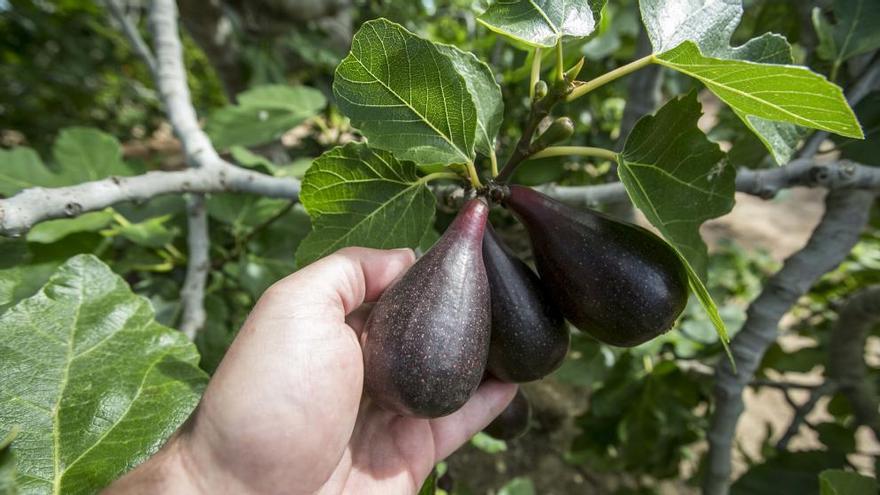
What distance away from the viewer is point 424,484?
1446mm

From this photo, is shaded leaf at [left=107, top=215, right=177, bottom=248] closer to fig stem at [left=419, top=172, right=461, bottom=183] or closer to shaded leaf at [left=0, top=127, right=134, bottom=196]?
shaded leaf at [left=0, top=127, right=134, bottom=196]

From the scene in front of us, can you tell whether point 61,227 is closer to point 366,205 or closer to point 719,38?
point 366,205

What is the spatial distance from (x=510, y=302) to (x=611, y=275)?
0.24 m

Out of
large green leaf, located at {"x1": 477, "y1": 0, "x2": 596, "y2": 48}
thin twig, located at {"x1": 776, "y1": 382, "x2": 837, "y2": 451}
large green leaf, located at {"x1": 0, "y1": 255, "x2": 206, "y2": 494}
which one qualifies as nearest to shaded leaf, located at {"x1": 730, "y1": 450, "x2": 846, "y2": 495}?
thin twig, located at {"x1": 776, "y1": 382, "x2": 837, "y2": 451}

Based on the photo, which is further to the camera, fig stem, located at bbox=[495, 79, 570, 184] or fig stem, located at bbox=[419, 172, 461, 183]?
fig stem, located at bbox=[419, 172, 461, 183]

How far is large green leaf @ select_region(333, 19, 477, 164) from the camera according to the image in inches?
41.9

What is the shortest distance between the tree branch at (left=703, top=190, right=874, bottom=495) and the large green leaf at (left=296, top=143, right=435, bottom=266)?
1413mm

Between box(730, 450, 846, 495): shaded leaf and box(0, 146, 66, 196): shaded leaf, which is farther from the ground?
box(0, 146, 66, 196): shaded leaf

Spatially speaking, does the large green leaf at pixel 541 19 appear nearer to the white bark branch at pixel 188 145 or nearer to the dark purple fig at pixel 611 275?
the dark purple fig at pixel 611 275

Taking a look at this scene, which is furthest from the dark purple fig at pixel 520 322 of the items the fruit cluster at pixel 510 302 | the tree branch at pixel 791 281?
the tree branch at pixel 791 281

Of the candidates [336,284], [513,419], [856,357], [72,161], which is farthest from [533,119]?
[856,357]

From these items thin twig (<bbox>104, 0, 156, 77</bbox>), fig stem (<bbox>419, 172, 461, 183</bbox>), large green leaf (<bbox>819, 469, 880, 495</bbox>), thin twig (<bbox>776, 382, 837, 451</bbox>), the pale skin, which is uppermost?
fig stem (<bbox>419, 172, 461, 183</bbox>)

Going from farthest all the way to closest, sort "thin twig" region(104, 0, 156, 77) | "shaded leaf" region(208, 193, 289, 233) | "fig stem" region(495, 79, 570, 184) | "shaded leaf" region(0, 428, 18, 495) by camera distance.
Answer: "thin twig" region(104, 0, 156, 77) → "shaded leaf" region(208, 193, 289, 233) → "fig stem" region(495, 79, 570, 184) → "shaded leaf" region(0, 428, 18, 495)

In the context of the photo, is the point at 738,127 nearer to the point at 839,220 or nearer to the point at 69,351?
the point at 839,220
